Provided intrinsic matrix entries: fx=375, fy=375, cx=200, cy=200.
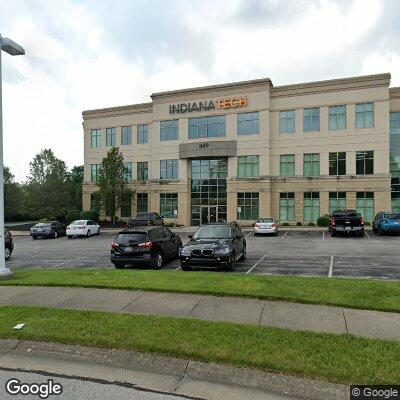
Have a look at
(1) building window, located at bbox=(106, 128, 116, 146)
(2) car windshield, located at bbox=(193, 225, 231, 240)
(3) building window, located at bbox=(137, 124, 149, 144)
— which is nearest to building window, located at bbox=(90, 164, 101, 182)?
(1) building window, located at bbox=(106, 128, 116, 146)

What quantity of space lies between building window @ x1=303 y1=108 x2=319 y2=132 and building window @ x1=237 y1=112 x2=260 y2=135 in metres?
4.86

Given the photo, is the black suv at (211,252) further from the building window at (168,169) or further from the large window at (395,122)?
the large window at (395,122)

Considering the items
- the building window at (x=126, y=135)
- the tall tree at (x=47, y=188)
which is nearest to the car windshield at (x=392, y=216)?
the building window at (x=126, y=135)

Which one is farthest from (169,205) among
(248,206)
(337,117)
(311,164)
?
(337,117)

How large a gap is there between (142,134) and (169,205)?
32.0 ft

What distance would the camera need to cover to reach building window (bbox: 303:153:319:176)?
128 feet

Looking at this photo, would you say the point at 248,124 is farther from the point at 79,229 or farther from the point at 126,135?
the point at 79,229

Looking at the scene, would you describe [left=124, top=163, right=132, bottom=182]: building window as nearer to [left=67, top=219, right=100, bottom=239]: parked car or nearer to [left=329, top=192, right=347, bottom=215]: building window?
[left=67, top=219, right=100, bottom=239]: parked car

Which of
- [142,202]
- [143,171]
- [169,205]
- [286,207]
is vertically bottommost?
[286,207]

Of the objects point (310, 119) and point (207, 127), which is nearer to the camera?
point (310, 119)

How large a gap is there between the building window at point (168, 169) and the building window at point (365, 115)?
19978mm

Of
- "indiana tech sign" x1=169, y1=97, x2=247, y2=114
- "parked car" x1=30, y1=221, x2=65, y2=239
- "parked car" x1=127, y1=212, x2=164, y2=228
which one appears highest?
"indiana tech sign" x1=169, y1=97, x2=247, y2=114

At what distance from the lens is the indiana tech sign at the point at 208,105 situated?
40.6 m

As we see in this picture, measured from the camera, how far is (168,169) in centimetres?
4406
